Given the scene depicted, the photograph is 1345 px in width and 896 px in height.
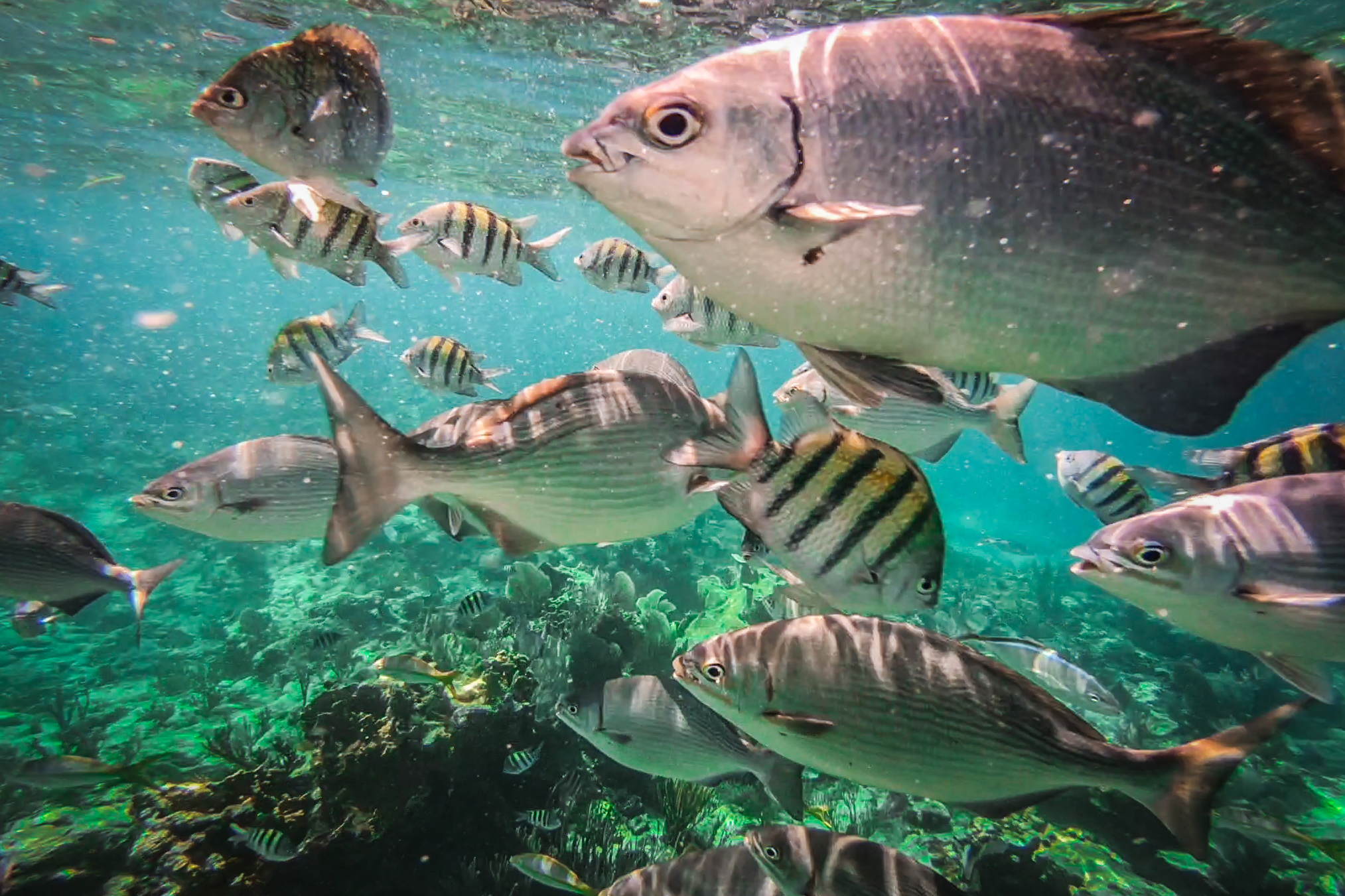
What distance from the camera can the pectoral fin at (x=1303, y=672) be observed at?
2.50 m

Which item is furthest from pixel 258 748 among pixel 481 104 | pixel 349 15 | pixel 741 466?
pixel 481 104

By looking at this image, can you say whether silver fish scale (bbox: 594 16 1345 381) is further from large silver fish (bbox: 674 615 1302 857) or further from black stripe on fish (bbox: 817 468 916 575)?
large silver fish (bbox: 674 615 1302 857)

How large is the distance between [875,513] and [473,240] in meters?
3.96

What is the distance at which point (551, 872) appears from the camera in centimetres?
398

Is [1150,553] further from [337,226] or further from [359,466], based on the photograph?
[337,226]

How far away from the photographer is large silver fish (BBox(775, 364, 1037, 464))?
3.60 metres

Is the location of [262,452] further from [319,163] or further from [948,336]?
[948,336]

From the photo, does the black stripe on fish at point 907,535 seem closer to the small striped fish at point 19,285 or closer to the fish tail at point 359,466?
the fish tail at point 359,466

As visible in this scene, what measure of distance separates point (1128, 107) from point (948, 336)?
1.86 ft

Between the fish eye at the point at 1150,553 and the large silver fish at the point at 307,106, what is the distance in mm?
3253

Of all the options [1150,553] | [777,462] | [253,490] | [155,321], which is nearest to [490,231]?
[253,490]

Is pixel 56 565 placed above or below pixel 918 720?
below

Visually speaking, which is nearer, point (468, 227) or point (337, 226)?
point (337, 226)

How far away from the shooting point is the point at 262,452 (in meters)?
3.63
